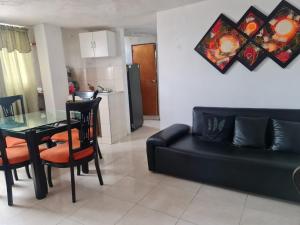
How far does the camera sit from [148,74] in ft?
18.9

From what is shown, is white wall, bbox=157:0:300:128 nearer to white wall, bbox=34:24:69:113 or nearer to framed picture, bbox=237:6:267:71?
framed picture, bbox=237:6:267:71

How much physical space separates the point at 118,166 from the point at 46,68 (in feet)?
7.22

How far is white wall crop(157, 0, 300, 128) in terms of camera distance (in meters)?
2.63

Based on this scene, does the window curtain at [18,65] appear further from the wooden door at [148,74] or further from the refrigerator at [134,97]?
the wooden door at [148,74]

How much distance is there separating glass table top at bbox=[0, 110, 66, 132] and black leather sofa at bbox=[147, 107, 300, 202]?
127 centimetres

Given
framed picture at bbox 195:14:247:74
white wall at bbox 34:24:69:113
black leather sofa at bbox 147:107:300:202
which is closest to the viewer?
black leather sofa at bbox 147:107:300:202

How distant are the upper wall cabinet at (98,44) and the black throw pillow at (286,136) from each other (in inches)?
119

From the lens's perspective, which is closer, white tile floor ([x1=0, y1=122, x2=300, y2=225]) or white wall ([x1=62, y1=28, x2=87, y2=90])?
white tile floor ([x1=0, y1=122, x2=300, y2=225])

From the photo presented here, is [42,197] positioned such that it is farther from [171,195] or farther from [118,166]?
[171,195]

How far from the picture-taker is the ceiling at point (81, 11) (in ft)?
8.83

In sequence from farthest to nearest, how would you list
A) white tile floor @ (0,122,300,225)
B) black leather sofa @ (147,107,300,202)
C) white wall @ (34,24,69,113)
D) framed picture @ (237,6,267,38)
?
1. white wall @ (34,24,69,113)
2. framed picture @ (237,6,267,38)
3. black leather sofa @ (147,107,300,202)
4. white tile floor @ (0,122,300,225)

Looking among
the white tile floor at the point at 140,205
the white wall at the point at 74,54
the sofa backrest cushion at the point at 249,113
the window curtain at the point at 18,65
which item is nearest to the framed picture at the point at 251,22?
the sofa backrest cushion at the point at 249,113

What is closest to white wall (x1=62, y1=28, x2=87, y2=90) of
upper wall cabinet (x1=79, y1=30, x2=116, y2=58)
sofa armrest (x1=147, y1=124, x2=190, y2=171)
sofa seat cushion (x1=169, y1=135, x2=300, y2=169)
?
upper wall cabinet (x1=79, y1=30, x2=116, y2=58)

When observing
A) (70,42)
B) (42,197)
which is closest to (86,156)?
(42,197)
